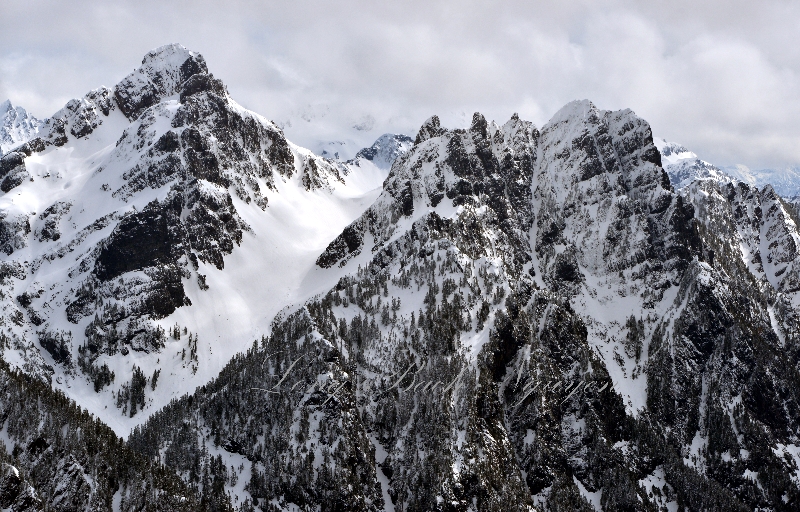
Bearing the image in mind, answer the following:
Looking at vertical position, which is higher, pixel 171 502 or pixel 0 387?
pixel 0 387

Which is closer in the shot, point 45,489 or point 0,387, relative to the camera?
point 45,489

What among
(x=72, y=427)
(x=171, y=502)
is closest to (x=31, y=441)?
(x=72, y=427)

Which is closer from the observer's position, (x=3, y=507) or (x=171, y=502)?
(x=3, y=507)

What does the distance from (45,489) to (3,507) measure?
15.6 metres

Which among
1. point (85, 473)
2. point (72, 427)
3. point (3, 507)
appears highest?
point (72, 427)

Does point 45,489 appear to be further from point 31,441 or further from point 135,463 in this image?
point 135,463

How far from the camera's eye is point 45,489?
156500mm

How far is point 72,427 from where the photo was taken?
17100 centimetres

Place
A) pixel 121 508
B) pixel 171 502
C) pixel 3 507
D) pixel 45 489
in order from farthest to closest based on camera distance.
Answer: pixel 171 502
pixel 121 508
pixel 45 489
pixel 3 507

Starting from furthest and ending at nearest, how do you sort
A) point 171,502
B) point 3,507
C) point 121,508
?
1. point 171,502
2. point 121,508
3. point 3,507

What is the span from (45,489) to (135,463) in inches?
989

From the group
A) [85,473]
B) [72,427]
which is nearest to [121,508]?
[85,473]

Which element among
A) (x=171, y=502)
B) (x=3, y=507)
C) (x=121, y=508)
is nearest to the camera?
(x=3, y=507)

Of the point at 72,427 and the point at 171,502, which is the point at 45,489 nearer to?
the point at 72,427
